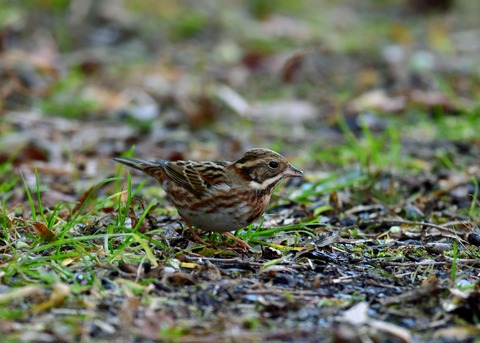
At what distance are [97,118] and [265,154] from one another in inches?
200

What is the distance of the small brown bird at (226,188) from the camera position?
17.7 feet

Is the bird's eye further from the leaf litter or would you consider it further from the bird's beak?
the leaf litter

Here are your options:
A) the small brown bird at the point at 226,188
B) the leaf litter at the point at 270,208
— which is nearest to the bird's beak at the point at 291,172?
the small brown bird at the point at 226,188

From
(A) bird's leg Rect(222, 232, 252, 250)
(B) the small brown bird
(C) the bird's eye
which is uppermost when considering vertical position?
(C) the bird's eye

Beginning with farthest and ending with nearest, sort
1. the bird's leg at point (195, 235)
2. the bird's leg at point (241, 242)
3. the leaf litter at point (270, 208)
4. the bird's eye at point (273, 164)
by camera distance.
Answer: the bird's eye at point (273, 164)
the bird's leg at point (195, 235)
the bird's leg at point (241, 242)
the leaf litter at point (270, 208)

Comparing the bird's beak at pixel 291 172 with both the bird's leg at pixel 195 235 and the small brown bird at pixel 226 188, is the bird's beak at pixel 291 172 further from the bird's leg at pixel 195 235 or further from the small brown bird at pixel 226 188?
the bird's leg at pixel 195 235

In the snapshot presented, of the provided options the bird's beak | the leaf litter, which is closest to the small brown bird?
the bird's beak

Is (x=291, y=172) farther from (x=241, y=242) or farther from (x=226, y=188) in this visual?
(x=241, y=242)

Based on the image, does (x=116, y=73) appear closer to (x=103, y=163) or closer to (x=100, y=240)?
(x=103, y=163)

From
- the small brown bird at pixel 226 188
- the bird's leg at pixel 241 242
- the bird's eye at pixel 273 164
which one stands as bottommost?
the bird's leg at pixel 241 242

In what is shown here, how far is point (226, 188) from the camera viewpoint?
18.0 feet

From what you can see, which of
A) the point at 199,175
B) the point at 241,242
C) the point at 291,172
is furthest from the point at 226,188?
the point at 291,172

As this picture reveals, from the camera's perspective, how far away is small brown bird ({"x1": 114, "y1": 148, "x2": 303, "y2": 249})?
212 inches

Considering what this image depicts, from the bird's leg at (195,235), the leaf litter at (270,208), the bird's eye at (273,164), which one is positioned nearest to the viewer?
the leaf litter at (270,208)
